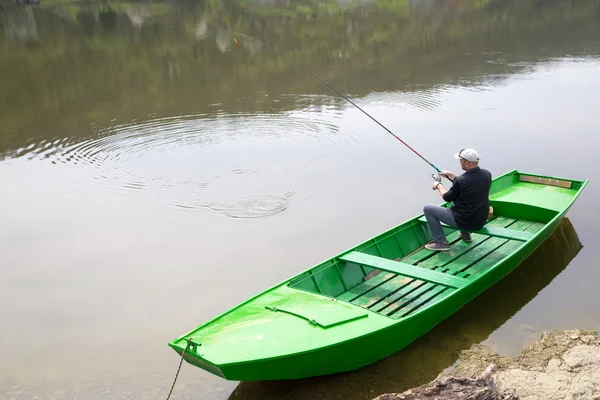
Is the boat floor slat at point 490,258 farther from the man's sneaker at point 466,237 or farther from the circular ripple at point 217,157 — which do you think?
the circular ripple at point 217,157

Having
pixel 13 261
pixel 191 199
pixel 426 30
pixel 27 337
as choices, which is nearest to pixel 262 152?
pixel 191 199

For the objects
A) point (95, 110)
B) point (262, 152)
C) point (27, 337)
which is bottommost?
point (27, 337)

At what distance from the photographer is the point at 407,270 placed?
7980 mm

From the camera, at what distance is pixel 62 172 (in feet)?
47.2

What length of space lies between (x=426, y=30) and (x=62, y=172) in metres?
26.5

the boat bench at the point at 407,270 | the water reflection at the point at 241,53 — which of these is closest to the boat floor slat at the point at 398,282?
the boat bench at the point at 407,270

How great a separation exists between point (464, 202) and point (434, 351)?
2.42m

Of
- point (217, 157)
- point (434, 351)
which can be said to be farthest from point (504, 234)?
point (217, 157)

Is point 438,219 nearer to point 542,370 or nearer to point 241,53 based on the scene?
point 542,370

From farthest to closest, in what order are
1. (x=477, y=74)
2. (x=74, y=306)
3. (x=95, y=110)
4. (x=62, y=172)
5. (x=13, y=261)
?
1. (x=477, y=74)
2. (x=95, y=110)
3. (x=62, y=172)
4. (x=13, y=261)
5. (x=74, y=306)

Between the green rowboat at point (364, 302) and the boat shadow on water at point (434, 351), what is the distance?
21cm

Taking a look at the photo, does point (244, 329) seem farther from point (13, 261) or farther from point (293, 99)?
point (293, 99)

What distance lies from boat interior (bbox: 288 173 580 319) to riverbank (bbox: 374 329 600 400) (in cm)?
103

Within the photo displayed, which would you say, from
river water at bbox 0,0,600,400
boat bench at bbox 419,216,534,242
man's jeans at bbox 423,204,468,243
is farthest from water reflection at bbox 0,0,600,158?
man's jeans at bbox 423,204,468,243
